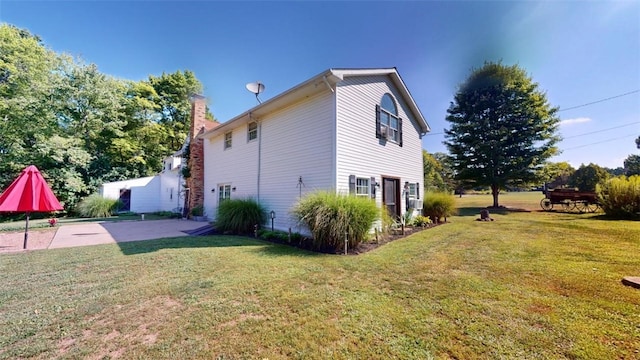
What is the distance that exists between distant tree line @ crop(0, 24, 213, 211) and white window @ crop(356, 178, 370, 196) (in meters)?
19.4

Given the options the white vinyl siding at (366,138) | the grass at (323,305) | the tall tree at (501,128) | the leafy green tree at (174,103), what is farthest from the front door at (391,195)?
the leafy green tree at (174,103)

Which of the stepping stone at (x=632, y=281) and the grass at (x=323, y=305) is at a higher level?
the stepping stone at (x=632, y=281)

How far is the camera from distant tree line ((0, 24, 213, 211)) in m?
15.5

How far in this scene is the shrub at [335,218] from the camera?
609 centimetres

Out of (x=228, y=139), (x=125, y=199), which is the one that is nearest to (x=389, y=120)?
(x=228, y=139)

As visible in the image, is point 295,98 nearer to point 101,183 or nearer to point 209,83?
point 101,183

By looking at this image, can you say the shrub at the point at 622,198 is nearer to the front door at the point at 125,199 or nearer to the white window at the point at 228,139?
the white window at the point at 228,139

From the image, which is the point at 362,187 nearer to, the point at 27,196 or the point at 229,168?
the point at 229,168

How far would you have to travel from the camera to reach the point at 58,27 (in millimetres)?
11172

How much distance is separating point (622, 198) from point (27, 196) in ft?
71.5

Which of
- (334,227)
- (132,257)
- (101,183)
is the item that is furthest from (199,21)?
(101,183)

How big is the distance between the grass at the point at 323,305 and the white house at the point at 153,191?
12.5m

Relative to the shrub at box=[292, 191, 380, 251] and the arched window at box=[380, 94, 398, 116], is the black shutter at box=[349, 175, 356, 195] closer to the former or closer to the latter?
the shrub at box=[292, 191, 380, 251]

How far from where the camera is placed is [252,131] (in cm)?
1079
